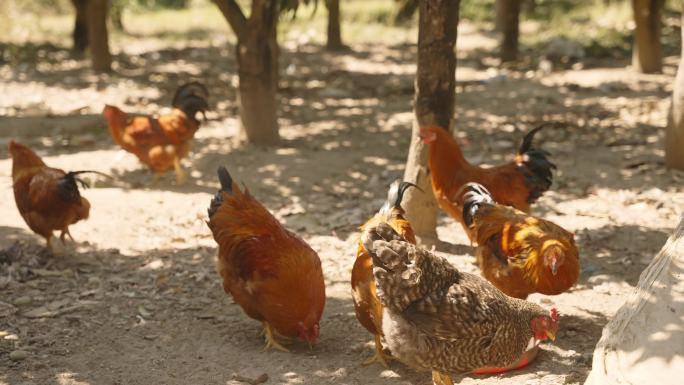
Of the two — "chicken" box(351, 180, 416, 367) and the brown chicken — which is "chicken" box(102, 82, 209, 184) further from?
"chicken" box(351, 180, 416, 367)

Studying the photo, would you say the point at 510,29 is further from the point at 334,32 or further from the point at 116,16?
the point at 116,16

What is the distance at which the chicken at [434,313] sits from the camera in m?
4.03

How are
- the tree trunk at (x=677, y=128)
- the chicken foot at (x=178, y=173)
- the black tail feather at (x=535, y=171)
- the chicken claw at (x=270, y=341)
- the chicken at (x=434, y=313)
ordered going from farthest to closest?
the chicken foot at (x=178, y=173)
the tree trunk at (x=677, y=128)
the black tail feather at (x=535, y=171)
the chicken claw at (x=270, y=341)
the chicken at (x=434, y=313)

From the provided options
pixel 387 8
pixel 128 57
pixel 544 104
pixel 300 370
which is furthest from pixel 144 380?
pixel 387 8

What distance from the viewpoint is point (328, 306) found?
5.94m

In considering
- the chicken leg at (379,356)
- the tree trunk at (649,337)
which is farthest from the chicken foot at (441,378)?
the tree trunk at (649,337)

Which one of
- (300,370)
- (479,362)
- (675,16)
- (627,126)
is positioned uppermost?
(675,16)

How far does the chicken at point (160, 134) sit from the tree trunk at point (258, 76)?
4.05 feet

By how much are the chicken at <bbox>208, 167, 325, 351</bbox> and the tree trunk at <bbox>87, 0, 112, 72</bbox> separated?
11.0 m

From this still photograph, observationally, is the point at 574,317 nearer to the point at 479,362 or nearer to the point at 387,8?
the point at 479,362

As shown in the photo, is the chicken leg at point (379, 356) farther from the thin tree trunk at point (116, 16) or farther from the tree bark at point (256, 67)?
the thin tree trunk at point (116, 16)

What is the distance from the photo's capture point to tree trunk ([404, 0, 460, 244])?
20.2ft

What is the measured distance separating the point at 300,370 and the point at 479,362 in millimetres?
1259

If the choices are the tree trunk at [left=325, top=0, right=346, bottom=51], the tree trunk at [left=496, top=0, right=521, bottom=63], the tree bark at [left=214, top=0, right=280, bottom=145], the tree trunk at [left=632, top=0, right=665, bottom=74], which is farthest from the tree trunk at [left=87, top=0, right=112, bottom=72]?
the tree trunk at [left=632, top=0, right=665, bottom=74]
